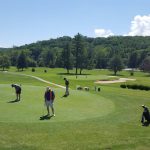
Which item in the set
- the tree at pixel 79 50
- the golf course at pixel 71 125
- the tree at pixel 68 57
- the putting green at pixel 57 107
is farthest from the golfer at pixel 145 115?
the tree at pixel 79 50

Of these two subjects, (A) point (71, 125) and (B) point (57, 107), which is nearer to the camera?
(A) point (71, 125)

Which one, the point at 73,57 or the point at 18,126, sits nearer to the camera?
the point at 18,126

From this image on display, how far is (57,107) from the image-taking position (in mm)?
30250

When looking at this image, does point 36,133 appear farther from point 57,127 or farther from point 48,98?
point 48,98

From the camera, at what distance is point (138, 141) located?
21000mm

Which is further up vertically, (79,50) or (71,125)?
(79,50)

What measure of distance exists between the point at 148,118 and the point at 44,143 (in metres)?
10.0

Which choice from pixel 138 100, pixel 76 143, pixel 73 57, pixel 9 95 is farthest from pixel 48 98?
pixel 73 57

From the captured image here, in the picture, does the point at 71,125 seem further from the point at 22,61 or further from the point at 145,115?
the point at 22,61

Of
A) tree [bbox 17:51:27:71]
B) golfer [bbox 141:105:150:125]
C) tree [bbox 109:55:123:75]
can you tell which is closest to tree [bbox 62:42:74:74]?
tree [bbox 17:51:27:71]

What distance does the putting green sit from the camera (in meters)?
25.9

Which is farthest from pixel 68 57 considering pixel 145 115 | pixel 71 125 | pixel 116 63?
pixel 71 125

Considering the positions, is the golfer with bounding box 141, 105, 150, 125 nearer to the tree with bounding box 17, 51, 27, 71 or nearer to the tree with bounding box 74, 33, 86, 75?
the tree with bounding box 74, 33, 86, 75

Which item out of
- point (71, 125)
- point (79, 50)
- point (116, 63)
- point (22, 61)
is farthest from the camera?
point (116, 63)
